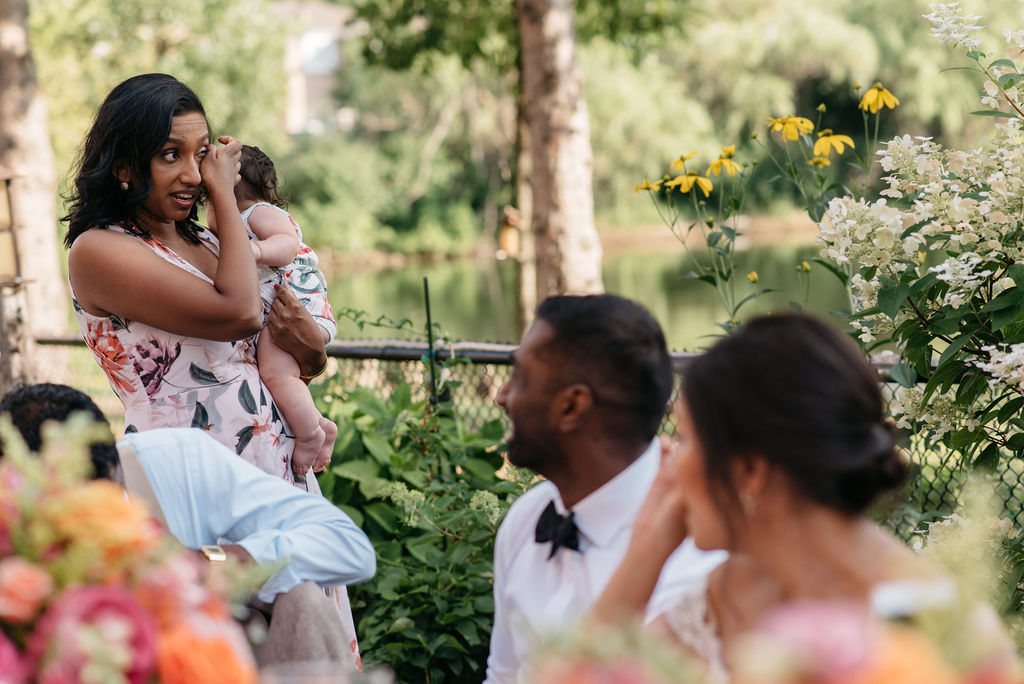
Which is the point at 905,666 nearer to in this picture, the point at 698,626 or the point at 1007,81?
the point at 698,626

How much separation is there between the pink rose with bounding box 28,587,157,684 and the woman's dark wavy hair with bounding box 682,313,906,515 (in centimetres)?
71

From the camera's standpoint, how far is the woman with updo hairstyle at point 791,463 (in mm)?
1336

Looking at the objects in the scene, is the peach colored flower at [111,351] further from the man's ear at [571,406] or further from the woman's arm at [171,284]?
the man's ear at [571,406]

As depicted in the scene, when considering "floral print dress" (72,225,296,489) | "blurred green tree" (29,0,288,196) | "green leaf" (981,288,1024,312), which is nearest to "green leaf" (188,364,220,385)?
"floral print dress" (72,225,296,489)

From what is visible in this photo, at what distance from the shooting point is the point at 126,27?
23.4 m

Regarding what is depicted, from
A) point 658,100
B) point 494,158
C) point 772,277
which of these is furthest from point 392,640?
point 494,158

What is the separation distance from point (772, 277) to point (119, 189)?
20.5 metres

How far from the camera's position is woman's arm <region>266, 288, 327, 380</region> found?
292 cm

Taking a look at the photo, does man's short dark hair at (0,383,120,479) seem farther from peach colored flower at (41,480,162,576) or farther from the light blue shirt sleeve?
peach colored flower at (41,480,162,576)

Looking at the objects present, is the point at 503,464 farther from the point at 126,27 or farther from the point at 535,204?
the point at 126,27

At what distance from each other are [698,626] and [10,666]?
900 millimetres

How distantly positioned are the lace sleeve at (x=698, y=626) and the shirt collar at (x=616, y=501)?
1.15 feet

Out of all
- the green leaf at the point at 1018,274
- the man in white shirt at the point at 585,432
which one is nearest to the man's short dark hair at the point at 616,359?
the man in white shirt at the point at 585,432

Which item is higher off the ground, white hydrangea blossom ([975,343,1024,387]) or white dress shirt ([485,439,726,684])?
white hydrangea blossom ([975,343,1024,387])
